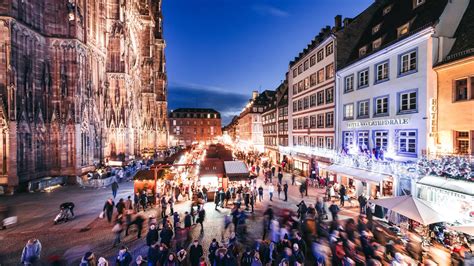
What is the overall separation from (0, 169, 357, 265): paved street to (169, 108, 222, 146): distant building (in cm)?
8465

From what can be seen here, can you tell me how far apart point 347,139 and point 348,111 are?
2660 millimetres

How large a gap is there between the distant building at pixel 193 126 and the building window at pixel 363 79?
89397 millimetres

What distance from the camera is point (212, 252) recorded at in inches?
370

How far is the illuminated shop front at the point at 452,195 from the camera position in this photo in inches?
453

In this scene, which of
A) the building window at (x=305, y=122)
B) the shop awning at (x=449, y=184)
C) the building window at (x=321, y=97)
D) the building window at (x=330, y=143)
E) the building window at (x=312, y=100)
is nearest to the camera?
the shop awning at (x=449, y=184)

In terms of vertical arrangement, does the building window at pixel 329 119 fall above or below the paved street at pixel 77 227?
above

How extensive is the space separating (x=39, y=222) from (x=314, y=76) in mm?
29457

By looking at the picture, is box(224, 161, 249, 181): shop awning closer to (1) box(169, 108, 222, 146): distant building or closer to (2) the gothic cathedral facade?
(2) the gothic cathedral facade

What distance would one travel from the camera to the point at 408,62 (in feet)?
55.8

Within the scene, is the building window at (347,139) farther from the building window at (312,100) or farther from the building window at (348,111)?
the building window at (312,100)

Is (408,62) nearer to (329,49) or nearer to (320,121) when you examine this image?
(329,49)

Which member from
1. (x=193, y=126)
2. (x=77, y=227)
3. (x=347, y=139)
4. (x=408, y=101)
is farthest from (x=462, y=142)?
(x=193, y=126)

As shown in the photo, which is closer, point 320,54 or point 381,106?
point 381,106

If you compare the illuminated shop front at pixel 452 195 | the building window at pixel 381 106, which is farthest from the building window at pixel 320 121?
the illuminated shop front at pixel 452 195
